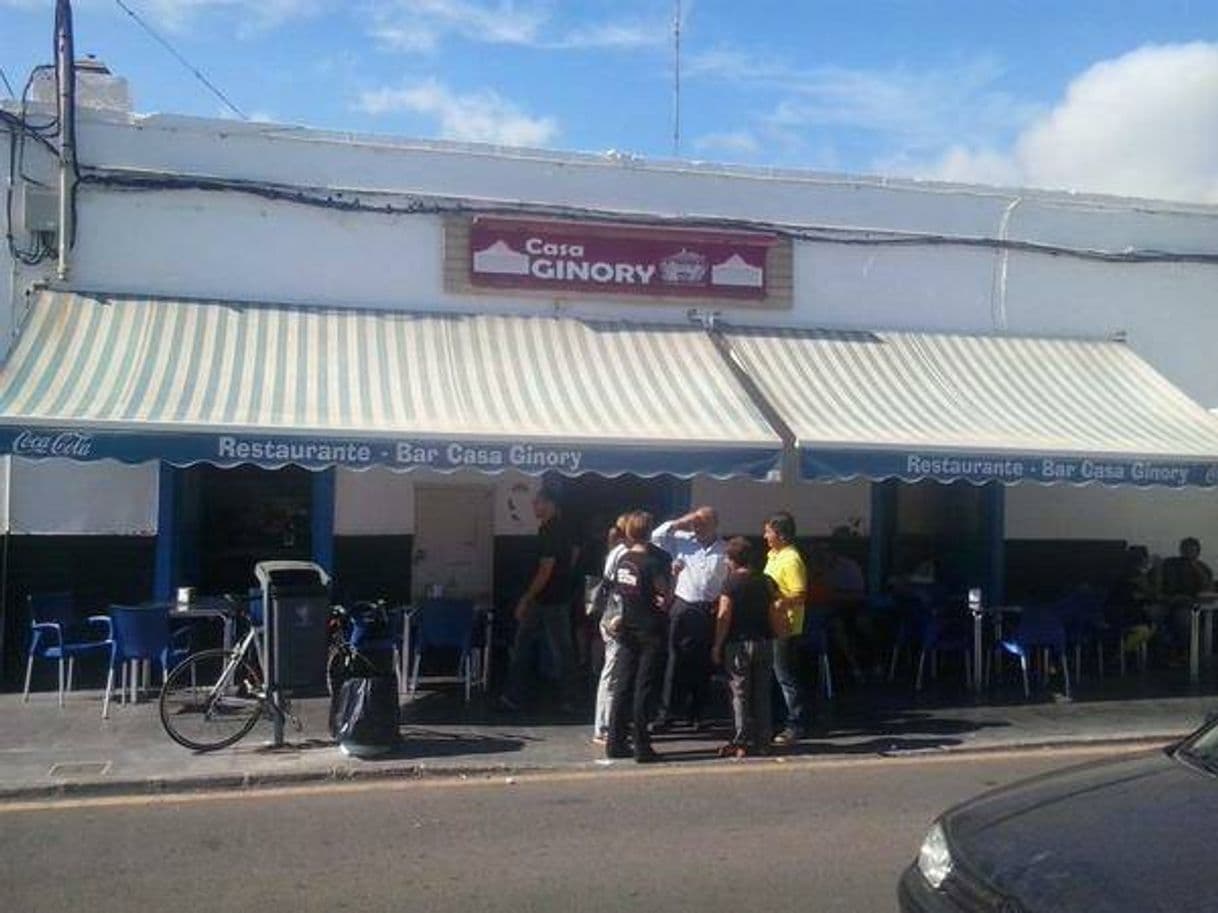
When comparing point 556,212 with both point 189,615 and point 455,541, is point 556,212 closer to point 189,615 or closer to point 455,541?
point 455,541

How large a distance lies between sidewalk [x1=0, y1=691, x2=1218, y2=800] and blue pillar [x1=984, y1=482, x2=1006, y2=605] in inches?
98.5

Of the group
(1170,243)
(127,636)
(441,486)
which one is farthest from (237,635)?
(1170,243)

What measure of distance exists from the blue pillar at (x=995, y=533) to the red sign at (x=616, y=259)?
331 centimetres

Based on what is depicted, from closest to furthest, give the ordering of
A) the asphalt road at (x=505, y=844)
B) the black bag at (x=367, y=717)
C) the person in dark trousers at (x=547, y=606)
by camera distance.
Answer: the asphalt road at (x=505, y=844), the black bag at (x=367, y=717), the person in dark trousers at (x=547, y=606)

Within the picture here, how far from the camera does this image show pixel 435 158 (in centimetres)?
1246

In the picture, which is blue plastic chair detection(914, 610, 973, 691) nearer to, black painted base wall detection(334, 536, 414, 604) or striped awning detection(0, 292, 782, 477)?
striped awning detection(0, 292, 782, 477)

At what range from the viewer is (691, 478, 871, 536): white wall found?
13.4 meters

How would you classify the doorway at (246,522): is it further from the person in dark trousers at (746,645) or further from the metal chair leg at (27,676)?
the person in dark trousers at (746,645)

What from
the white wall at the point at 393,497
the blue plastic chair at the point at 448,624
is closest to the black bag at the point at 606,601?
the blue plastic chair at the point at 448,624

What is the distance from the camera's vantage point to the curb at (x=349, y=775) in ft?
25.8

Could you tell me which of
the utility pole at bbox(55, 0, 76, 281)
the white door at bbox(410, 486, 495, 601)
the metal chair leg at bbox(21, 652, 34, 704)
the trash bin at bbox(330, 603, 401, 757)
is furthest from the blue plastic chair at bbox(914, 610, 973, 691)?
the utility pole at bbox(55, 0, 76, 281)

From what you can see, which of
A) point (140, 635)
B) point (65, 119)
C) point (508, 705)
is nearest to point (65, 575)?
point (140, 635)

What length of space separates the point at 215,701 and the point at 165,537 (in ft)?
9.77

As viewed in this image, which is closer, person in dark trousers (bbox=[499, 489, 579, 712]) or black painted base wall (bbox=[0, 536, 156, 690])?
person in dark trousers (bbox=[499, 489, 579, 712])
